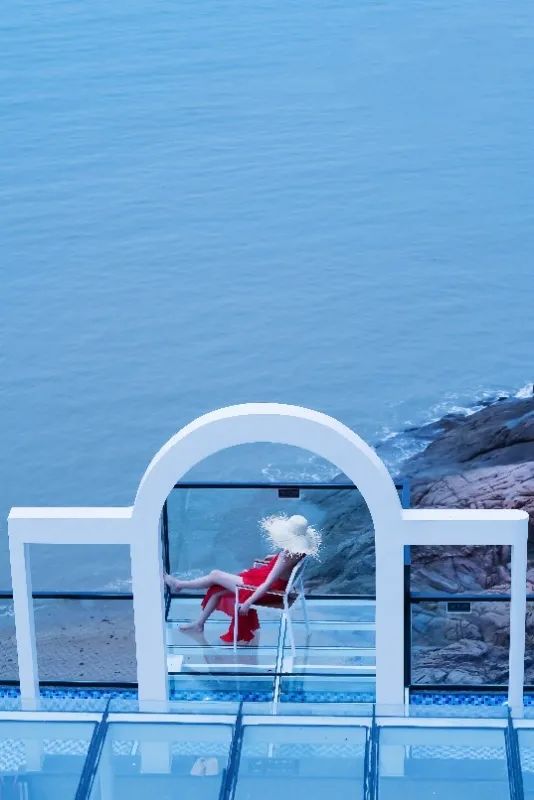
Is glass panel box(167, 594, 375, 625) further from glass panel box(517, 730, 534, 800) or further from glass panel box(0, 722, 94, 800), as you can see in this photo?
glass panel box(517, 730, 534, 800)

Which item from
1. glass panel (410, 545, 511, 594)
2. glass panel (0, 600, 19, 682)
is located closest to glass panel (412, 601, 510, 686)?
glass panel (410, 545, 511, 594)

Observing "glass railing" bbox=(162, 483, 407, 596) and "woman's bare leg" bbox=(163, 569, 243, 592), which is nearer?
"glass railing" bbox=(162, 483, 407, 596)

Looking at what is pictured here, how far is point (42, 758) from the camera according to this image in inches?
248

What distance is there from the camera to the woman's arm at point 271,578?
32.8 ft

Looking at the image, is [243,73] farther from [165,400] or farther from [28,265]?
[165,400]

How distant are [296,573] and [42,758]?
3.92 meters

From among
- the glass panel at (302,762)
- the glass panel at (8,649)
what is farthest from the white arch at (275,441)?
the glass panel at (8,649)


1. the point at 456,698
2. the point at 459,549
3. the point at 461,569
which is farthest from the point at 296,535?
the point at 459,549

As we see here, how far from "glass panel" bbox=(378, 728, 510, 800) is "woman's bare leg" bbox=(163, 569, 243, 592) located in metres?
3.93

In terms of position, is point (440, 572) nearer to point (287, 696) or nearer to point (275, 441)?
point (287, 696)

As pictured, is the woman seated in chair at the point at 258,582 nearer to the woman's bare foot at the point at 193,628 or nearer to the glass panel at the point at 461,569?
the woman's bare foot at the point at 193,628

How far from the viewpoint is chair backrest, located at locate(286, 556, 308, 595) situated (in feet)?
32.7

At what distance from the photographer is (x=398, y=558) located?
9.09 metres

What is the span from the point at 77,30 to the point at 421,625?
35.3m
